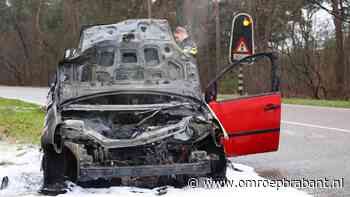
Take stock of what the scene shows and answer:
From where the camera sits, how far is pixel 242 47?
12.9 metres

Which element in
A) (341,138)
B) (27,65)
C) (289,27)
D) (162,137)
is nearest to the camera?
(162,137)

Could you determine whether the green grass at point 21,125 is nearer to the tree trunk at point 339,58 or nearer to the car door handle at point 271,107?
the car door handle at point 271,107

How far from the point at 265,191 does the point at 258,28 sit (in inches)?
1043

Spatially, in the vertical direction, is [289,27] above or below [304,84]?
above

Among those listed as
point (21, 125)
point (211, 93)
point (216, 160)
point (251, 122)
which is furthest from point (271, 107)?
point (21, 125)

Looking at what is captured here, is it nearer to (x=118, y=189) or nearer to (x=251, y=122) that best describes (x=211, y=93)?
(x=251, y=122)

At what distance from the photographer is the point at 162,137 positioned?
5340 mm

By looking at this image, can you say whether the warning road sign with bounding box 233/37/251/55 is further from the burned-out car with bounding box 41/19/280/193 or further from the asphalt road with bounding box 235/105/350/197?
the burned-out car with bounding box 41/19/280/193

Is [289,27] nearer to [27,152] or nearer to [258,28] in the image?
[258,28]

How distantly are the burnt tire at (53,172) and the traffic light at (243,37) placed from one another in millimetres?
7542

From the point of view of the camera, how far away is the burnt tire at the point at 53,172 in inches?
214

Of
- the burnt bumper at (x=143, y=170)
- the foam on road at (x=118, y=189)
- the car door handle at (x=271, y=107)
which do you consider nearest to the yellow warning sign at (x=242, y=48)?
the foam on road at (x=118, y=189)

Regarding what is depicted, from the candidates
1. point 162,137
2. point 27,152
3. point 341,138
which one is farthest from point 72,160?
Result: point 341,138

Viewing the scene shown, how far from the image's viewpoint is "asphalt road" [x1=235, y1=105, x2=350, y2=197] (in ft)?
21.9
